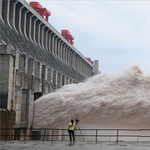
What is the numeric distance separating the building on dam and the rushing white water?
216 cm

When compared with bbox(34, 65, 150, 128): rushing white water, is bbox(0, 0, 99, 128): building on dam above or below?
above

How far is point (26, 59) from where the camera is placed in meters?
45.1

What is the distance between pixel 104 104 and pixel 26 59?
51.3ft

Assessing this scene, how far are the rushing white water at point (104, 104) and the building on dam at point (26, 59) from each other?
216cm

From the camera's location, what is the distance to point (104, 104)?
32.8 m

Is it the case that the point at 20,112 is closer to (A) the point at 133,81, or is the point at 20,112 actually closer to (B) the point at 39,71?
(A) the point at 133,81

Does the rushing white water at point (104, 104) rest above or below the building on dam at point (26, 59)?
below

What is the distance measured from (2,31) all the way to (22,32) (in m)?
14.6

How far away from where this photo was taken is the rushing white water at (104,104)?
107 ft

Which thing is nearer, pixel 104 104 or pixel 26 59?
pixel 104 104

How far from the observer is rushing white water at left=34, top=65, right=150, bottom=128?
1278 inches

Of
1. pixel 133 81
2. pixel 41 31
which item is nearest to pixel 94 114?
pixel 133 81

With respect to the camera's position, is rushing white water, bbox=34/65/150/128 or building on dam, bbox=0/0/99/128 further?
rushing white water, bbox=34/65/150/128

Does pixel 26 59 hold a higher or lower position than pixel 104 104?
higher
